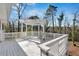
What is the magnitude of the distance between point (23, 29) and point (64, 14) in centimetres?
57

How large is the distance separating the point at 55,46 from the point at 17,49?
1.64ft

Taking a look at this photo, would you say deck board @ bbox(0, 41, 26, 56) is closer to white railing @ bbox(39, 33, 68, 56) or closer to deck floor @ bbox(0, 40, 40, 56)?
deck floor @ bbox(0, 40, 40, 56)

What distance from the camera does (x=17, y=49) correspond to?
2084 millimetres

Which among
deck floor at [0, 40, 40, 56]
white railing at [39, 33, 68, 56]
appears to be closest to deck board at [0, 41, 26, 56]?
deck floor at [0, 40, 40, 56]

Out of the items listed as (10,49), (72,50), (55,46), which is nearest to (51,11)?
(55,46)

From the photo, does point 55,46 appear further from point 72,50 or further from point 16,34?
point 16,34

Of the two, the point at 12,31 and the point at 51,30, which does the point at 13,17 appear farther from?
the point at 51,30

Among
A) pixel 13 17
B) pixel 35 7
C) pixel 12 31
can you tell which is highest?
pixel 35 7

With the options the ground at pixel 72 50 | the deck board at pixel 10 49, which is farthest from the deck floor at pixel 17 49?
the ground at pixel 72 50

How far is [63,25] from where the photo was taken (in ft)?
6.90

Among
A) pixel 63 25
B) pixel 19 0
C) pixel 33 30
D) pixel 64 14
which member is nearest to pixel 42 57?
pixel 33 30

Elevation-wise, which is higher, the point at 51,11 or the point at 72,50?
the point at 51,11

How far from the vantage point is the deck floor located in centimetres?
208

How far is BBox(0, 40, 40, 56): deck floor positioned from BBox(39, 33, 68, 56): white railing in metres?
0.10
